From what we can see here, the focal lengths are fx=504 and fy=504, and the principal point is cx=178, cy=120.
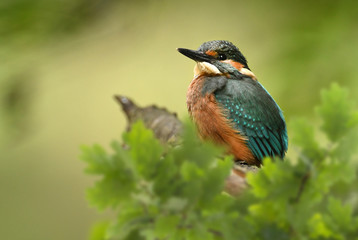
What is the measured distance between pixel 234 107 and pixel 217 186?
6.44 feet

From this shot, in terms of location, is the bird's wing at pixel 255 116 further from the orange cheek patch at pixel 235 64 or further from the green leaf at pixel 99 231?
the green leaf at pixel 99 231

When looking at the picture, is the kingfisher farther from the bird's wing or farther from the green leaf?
the green leaf

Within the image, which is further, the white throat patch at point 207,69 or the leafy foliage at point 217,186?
the white throat patch at point 207,69

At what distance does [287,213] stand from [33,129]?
7.51 ft

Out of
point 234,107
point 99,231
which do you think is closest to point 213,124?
point 234,107

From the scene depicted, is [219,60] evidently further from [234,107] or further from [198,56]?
[234,107]

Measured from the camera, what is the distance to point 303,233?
70 centimetres

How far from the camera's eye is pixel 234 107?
8.64 feet

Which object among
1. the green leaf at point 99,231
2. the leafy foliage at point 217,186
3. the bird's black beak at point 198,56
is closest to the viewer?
the leafy foliage at point 217,186

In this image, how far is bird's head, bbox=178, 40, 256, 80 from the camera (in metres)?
2.83

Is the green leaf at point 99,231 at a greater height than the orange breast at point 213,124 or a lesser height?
lesser

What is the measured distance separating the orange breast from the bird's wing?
0.10 feet

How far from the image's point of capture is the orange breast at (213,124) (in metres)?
2.46

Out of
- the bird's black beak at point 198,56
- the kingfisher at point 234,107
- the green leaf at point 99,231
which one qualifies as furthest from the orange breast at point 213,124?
the green leaf at point 99,231
